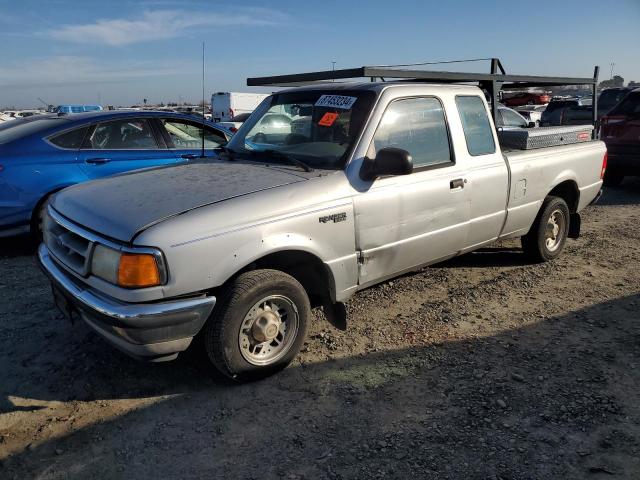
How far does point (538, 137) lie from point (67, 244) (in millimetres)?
4328

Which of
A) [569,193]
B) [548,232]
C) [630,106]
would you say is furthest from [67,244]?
[630,106]

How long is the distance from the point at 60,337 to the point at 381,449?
251cm

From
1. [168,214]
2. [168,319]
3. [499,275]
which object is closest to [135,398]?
[168,319]

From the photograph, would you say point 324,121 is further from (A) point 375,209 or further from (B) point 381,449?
(B) point 381,449

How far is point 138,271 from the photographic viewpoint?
2670 mm

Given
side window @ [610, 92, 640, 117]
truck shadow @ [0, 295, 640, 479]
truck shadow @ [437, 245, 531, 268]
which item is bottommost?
truck shadow @ [0, 295, 640, 479]

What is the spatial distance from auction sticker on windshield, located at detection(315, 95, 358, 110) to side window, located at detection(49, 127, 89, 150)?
124 inches

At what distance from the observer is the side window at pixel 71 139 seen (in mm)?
5605

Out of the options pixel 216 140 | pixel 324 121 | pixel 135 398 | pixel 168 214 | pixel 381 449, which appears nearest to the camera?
pixel 381 449

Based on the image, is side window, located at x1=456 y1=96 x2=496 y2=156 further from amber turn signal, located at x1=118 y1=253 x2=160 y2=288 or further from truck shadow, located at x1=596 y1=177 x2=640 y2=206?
truck shadow, located at x1=596 y1=177 x2=640 y2=206

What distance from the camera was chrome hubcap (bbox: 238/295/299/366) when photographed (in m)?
3.12

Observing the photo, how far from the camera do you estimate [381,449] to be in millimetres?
2654

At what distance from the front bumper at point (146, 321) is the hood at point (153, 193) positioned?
0.37 meters

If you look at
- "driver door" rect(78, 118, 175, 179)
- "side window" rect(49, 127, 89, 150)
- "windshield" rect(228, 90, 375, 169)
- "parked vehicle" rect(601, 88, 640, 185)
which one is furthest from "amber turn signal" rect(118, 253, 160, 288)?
"parked vehicle" rect(601, 88, 640, 185)
